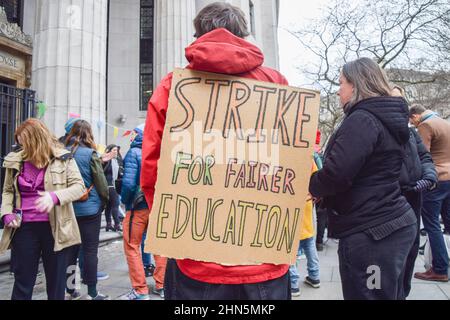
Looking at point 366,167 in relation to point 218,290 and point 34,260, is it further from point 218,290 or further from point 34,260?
point 34,260

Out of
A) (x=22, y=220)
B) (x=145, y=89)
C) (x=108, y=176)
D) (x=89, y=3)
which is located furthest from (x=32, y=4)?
(x=22, y=220)

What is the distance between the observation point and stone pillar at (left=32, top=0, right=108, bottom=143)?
26.2 feet

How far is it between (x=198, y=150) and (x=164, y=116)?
234 mm

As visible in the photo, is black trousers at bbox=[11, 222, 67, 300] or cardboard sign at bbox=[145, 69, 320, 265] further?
black trousers at bbox=[11, 222, 67, 300]

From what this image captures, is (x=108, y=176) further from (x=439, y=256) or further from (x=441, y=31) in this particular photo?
(x=441, y=31)

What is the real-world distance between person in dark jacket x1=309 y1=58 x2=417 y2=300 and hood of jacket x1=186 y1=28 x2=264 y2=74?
30.9 inches

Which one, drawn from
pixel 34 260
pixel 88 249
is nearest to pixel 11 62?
pixel 88 249

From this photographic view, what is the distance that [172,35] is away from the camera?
12.5m

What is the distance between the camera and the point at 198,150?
1.86 metres

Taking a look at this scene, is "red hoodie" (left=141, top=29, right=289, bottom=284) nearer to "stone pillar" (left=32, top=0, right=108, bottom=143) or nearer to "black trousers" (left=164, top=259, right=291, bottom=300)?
"black trousers" (left=164, top=259, right=291, bottom=300)

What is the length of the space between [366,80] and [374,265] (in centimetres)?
113

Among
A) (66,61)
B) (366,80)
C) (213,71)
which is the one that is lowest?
(213,71)

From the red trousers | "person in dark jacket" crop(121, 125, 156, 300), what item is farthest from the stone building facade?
the red trousers

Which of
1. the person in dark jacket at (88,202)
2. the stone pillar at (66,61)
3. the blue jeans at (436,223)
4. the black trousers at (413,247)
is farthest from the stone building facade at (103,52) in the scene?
the black trousers at (413,247)
